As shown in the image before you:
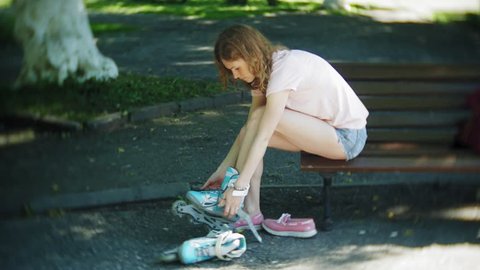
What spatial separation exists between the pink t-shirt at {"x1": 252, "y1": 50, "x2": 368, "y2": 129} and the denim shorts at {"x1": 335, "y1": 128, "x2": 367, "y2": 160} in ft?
0.11

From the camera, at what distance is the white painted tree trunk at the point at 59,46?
9.23 metres

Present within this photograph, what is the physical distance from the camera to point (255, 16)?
18.5 metres

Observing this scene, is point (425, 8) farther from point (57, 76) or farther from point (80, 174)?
point (80, 174)

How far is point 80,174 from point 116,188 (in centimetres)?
64

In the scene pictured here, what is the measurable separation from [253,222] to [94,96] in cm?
409

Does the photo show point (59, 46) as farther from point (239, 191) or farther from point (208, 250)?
point (208, 250)

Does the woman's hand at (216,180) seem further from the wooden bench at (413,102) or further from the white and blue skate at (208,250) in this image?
the wooden bench at (413,102)

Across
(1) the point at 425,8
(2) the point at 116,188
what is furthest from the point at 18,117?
(1) the point at 425,8

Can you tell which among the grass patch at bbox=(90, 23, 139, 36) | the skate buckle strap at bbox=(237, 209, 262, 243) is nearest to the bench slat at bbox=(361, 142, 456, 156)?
the skate buckle strap at bbox=(237, 209, 262, 243)

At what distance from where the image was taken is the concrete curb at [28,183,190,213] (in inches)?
210

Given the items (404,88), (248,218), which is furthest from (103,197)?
(404,88)

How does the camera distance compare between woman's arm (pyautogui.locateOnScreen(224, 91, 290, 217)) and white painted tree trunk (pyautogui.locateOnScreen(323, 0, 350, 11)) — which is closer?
woman's arm (pyautogui.locateOnScreen(224, 91, 290, 217))

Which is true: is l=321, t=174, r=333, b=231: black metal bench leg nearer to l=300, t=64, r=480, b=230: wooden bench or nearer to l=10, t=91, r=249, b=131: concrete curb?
l=300, t=64, r=480, b=230: wooden bench

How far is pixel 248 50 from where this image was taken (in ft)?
14.7
